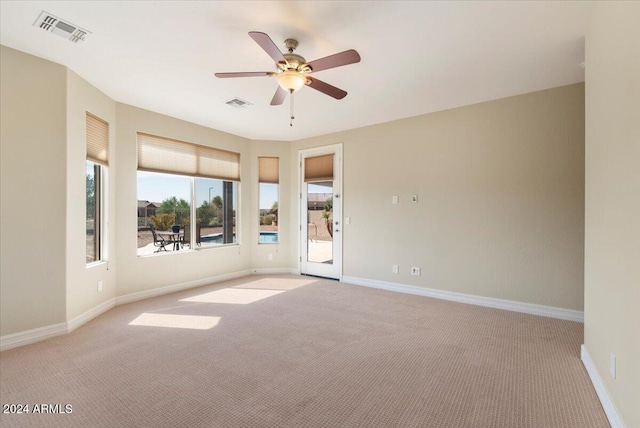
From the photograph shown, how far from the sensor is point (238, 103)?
402cm

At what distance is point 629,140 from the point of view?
159 cm

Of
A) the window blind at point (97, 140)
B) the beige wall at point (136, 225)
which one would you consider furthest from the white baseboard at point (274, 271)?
the window blind at point (97, 140)

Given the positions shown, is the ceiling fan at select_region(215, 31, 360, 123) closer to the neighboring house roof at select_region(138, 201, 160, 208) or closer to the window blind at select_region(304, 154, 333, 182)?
the neighboring house roof at select_region(138, 201, 160, 208)

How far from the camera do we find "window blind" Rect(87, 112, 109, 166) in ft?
11.5

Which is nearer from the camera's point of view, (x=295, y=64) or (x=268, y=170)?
(x=295, y=64)

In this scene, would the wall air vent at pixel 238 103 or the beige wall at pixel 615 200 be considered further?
the wall air vent at pixel 238 103

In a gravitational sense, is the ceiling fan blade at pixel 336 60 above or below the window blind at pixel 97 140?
above

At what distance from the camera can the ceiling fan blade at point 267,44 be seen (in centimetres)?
198

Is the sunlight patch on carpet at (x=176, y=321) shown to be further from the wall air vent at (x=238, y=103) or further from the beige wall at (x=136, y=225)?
the wall air vent at (x=238, y=103)

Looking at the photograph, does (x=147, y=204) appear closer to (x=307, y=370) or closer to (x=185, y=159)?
(x=185, y=159)

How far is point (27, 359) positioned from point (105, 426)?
1.51m

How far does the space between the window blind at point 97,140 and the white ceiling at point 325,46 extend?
1.35 ft

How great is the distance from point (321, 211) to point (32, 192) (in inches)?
159

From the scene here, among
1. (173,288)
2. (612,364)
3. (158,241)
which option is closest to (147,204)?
(158,241)
